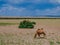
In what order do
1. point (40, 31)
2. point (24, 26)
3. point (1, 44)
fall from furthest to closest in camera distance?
point (24, 26) < point (40, 31) < point (1, 44)

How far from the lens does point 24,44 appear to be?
14.0 metres

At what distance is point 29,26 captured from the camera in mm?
27828

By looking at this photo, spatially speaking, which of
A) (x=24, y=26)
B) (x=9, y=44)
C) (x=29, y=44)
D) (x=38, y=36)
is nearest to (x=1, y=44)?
(x=9, y=44)

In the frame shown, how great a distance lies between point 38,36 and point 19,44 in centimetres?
337

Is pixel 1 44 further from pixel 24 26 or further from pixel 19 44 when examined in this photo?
pixel 24 26

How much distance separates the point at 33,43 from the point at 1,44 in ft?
5.57

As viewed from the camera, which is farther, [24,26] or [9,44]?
[24,26]

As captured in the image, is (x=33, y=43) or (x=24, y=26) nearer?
(x=33, y=43)

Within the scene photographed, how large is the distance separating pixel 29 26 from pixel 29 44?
1382 centimetres

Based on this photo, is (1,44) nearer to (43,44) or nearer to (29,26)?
(43,44)

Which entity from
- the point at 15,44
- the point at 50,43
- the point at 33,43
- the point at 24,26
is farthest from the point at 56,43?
the point at 24,26

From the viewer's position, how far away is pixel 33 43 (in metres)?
14.5

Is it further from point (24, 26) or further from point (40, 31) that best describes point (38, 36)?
point (24, 26)

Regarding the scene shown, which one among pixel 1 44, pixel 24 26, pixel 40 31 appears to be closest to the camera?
pixel 1 44
